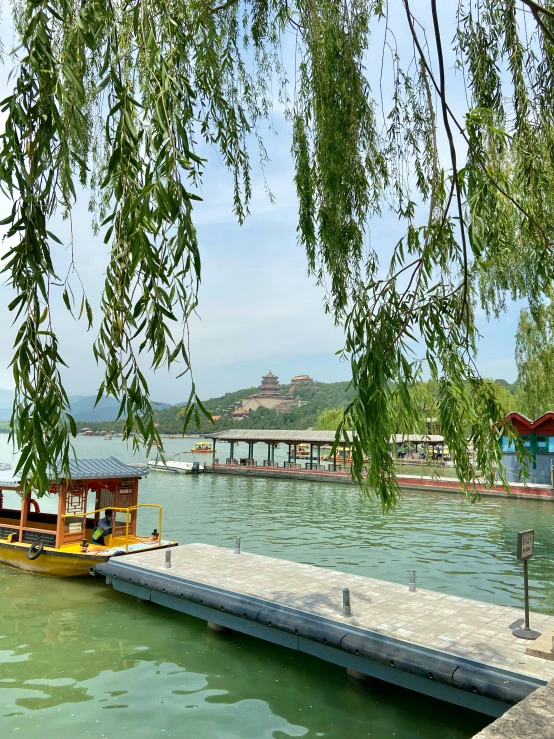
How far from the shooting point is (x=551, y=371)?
50.1 feet

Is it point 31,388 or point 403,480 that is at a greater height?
point 31,388

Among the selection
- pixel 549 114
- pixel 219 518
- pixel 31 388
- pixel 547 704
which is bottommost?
pixel 219 518

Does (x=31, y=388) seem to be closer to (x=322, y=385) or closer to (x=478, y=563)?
(x=478, y=563)

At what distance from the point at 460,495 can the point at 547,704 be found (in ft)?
86.1

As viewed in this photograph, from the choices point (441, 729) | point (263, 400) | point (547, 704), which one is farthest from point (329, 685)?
point (263, 400)

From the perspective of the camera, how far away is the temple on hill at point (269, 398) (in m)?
143

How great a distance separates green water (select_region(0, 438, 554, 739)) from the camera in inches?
216

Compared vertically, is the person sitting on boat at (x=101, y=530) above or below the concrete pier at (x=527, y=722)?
below

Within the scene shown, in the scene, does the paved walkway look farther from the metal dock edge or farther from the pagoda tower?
the pagoda tower

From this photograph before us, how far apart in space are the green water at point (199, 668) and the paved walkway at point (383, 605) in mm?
607

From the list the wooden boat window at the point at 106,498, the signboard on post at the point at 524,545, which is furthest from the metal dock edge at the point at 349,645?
the wooden boat window at the point at 106,498

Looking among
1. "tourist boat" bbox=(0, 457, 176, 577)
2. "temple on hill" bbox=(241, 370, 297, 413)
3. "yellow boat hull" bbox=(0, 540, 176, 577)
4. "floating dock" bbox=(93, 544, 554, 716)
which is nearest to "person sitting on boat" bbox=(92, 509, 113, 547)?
"tourist boat" bbox=(0, 457, 176, 577)

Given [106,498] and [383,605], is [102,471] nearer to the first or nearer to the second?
[106,498]

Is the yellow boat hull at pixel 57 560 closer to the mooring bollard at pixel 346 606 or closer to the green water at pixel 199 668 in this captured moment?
the green water at pixel 199 668
